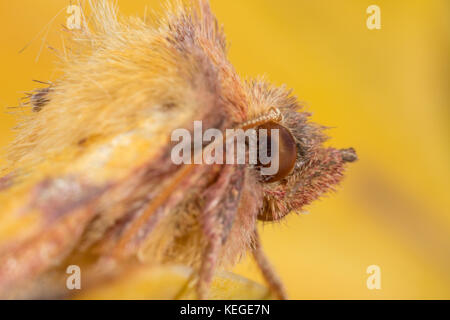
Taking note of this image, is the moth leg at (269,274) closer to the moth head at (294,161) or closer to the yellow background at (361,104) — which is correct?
the moth head at (294,161)

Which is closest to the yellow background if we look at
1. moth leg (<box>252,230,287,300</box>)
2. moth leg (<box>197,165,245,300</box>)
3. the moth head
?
moth leg (<box>252,230,287,300</box>)

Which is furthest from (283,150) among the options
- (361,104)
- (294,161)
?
(361,104)

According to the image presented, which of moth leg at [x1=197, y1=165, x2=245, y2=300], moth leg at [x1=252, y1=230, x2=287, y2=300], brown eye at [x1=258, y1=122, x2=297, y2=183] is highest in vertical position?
brown eye at [x1=258, y1=122, x2=297, y2=183]

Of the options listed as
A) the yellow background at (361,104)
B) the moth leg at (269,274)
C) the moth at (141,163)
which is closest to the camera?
the moth at (141,163)

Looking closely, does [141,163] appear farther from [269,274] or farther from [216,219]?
[269,274]

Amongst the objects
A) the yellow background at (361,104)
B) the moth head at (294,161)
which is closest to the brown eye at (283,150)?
the moth head at (294,161)

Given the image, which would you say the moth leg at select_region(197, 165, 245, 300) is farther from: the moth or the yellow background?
the yellow background
